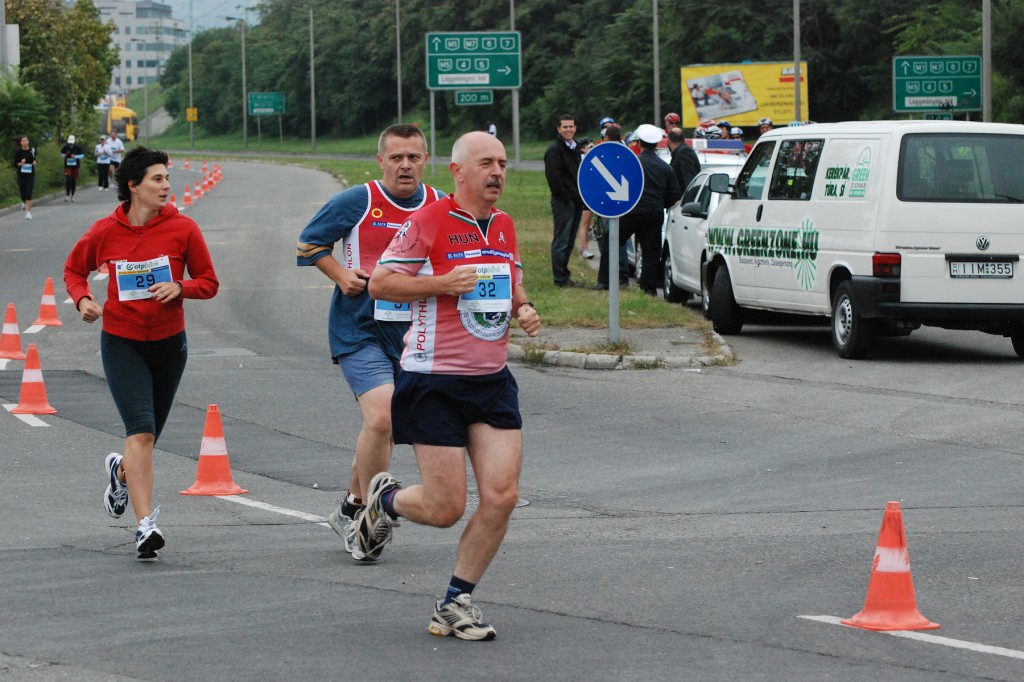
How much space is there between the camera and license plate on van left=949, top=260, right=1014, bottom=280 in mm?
14445

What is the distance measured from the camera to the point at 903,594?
19.8 feet

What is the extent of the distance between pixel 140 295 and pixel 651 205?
12176 millimetres

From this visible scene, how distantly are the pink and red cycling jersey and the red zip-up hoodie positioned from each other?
2007 mm

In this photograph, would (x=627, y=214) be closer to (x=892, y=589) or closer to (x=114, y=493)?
(x=114, y=493)

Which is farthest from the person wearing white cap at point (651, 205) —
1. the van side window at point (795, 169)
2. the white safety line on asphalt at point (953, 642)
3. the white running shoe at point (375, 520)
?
the white safety line on asphalt at point (953, 642)

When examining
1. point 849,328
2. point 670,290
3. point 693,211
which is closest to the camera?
point 849,328

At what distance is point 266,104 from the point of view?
123312 millimetres

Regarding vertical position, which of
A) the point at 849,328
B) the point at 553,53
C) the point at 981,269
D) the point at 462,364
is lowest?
the point at 849,328

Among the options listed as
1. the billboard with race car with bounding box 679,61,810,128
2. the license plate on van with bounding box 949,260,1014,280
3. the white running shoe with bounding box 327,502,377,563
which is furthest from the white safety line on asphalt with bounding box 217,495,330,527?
the billboard with race car with bounding box 679,61,810,128

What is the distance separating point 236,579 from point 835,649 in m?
2.53

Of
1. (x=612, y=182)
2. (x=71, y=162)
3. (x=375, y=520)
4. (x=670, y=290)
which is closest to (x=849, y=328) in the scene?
(x=612, y=182)

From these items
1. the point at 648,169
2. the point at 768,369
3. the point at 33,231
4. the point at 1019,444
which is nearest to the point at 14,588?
the point at 1019,444

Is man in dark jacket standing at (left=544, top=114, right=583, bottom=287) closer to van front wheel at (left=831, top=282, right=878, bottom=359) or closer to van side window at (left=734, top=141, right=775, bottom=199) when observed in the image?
van side window at (left=734, top=141, right=775, bottom=199)

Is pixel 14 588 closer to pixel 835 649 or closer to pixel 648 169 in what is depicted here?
pixel 835 649
